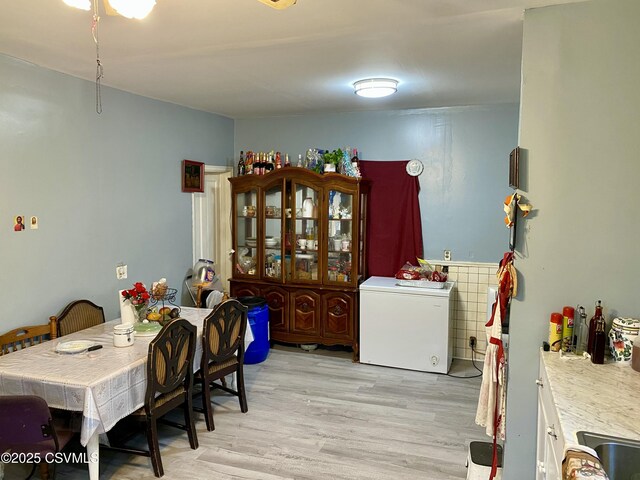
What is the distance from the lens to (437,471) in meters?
2.92

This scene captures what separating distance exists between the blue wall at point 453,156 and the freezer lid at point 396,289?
532 millimetres

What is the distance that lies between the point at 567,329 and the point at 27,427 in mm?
2625

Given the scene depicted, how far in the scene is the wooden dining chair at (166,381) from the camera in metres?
2.78

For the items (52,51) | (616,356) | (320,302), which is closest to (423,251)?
(320,302)

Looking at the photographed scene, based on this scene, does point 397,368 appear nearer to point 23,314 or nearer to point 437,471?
point 437,471

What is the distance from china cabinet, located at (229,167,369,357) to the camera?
4.91 meters

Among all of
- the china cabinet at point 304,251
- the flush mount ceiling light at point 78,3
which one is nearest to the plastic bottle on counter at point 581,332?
the flush mount ceiling light at point 78,3

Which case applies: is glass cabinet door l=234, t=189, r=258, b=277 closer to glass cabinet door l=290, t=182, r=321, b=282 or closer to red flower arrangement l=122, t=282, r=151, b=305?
glass cabinet door l=290, t=182, r=321, b=282

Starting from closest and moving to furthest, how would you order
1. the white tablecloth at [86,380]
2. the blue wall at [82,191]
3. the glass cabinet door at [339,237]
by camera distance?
the white tablecloth at [86,380]
the blue wall at [82,191]
the glass cabinet door at [339,237]

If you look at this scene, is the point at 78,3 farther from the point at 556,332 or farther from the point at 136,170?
the point at 136,170

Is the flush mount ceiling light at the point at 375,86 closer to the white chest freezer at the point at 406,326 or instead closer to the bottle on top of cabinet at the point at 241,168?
the white chest freezer at the point at 406,326

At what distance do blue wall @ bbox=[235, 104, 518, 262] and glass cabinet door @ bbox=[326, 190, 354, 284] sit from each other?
0.60 meters

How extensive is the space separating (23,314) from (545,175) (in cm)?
329

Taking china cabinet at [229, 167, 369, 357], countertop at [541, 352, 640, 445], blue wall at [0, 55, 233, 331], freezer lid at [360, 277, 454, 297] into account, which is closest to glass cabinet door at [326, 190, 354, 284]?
china cabinet at [229, 167, 369, 357]
